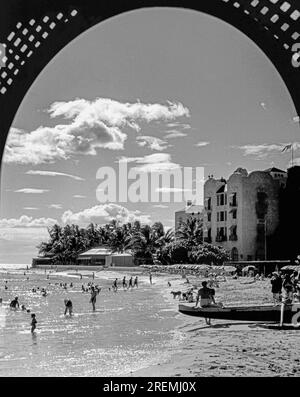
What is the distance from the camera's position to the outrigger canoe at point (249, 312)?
4762mm

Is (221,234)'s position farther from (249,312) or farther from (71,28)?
(71,28)

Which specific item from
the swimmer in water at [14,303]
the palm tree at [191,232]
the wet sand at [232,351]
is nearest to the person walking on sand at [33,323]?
the swimmer in water at [14,303]

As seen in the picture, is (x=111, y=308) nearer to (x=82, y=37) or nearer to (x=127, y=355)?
(x=127, y=355)

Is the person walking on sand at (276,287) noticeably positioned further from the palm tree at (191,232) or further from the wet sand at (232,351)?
the palm tree at (191,232)

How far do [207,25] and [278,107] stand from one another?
0.84m

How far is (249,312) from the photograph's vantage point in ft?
16.1

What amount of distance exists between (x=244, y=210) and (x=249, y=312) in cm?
92

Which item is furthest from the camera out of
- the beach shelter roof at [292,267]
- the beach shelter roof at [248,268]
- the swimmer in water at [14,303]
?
the swimmer in water at [14,303]

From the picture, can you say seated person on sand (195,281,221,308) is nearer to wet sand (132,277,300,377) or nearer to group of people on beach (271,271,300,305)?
wet sand (132,277,300,377)

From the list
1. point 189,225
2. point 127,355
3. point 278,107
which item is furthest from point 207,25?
point 127,355

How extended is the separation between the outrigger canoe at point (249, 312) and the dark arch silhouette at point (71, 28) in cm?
177

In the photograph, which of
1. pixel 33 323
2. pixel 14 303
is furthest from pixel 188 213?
pixel 14 303

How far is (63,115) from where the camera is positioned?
4551 millimetres

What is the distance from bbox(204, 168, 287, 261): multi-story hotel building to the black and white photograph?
17 mm
